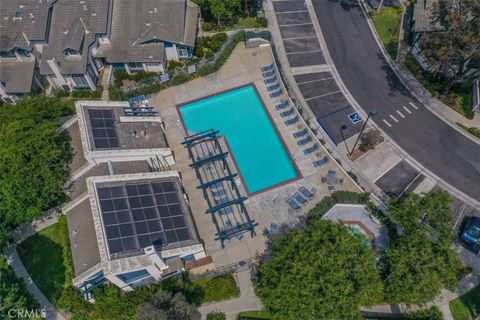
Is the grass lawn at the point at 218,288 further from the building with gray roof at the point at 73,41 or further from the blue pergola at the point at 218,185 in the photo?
the building with gray roof at the point at 73,41

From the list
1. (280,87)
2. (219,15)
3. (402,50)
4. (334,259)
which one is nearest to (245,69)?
(280,87)

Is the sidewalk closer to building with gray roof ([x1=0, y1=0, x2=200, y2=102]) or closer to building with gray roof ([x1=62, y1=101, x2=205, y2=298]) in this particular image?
building with gray roof ([x1=0, y1=0, x2=200, y2=102])

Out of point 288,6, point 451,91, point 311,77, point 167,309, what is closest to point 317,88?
point 311,77

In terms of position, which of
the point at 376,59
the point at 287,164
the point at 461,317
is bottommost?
the point at 461,317

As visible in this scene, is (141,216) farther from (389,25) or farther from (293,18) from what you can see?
(389,25)

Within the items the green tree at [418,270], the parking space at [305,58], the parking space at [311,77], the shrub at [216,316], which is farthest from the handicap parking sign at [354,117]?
the shrub at [216,316]

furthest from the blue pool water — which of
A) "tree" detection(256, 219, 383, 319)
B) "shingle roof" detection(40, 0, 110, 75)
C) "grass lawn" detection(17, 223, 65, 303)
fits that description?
"grass lawn" detection(17, 223, 65, 303)

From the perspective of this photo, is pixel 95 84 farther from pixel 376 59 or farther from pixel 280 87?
pixel 376 59
